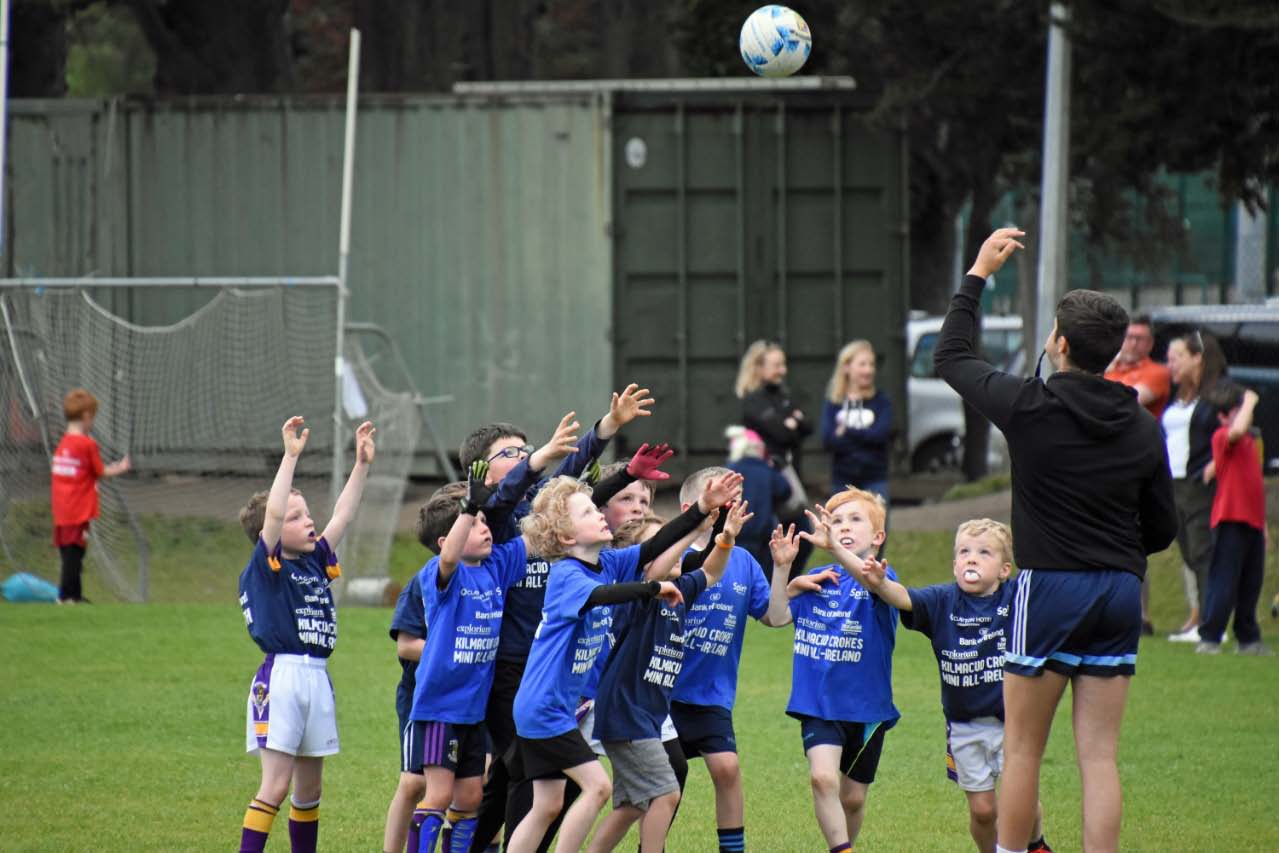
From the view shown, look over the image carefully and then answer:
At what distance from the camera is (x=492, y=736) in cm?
689

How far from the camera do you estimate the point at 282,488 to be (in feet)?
21.7

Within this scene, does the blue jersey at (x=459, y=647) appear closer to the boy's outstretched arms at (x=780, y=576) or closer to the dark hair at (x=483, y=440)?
the dark hair at (x=483, y=440)

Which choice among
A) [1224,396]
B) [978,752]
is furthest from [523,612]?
[1224,396]

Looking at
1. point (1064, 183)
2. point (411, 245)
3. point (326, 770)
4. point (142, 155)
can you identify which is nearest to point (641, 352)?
point (411, 245)

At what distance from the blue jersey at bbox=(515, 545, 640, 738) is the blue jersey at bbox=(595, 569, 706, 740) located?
0.29 meters

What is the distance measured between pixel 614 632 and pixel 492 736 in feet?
2.05

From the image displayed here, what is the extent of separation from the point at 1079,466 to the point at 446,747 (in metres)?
2.55

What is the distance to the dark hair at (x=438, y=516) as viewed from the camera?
23.0ft

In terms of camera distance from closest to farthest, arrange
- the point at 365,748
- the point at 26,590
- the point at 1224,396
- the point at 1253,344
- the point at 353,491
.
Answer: the point at 353,491 → the point at 365,748 → the point at 1224,396 → the point at 26,590 → the point at 1253,344

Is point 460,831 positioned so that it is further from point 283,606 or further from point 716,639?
point 716,639

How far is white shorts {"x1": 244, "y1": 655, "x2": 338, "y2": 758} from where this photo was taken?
6699 mm

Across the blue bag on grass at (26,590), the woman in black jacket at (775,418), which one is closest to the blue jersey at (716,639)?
the woman in black jacket at (775,418)

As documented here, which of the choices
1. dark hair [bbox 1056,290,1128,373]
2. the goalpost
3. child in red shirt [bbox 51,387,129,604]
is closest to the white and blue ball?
dark hair [bbox 1056,290,1128,373]

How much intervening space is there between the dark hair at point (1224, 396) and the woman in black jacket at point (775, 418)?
2.94 meters
